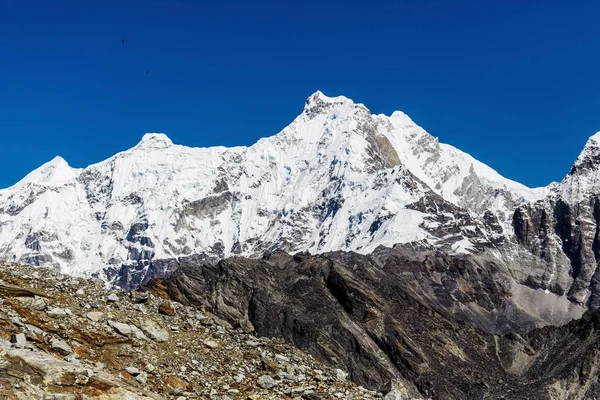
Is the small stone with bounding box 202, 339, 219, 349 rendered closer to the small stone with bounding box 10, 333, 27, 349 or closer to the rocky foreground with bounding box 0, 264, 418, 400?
the rocky foreground with bounding box 0, 264, 418, 400

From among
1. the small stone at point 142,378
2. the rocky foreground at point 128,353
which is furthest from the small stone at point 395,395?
the small stone at point 142,378

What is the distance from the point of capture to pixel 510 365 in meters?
196

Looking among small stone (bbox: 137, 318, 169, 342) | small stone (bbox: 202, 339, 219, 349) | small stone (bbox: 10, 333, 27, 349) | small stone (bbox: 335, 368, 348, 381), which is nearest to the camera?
small stone (bbox: 10, 333, 27, 349)

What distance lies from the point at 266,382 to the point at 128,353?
6131 millimetres

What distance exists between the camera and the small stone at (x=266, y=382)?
35.7 m

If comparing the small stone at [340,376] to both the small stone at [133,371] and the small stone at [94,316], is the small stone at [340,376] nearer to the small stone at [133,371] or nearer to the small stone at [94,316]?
the small stone at [133,371]

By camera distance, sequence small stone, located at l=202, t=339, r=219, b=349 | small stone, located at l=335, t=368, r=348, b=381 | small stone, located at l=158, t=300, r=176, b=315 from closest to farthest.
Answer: small stone, located at l=202, t=339, r=219, b=349 → small stone, located at l=335, t=368, r=348, b=381 → small stone, located at l=158, t=300, r=176, b=315

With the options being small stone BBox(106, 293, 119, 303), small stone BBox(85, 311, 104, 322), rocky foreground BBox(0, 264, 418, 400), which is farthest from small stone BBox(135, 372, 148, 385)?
small stone BBox(106, 293, 119, 303)

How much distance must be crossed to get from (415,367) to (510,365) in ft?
93.7

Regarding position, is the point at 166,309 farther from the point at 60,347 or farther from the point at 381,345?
the point at 381,345

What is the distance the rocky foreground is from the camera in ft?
96.4

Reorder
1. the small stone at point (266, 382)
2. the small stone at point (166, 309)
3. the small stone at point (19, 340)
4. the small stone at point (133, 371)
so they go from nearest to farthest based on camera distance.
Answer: the small stone at point (19, 340) < the small stone at point (133, 371) < the small stone at point (266, 382) < the small stone at point (166, 309)

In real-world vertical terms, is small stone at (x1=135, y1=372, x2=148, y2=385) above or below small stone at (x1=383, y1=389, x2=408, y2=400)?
below

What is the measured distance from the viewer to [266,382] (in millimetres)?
36031
